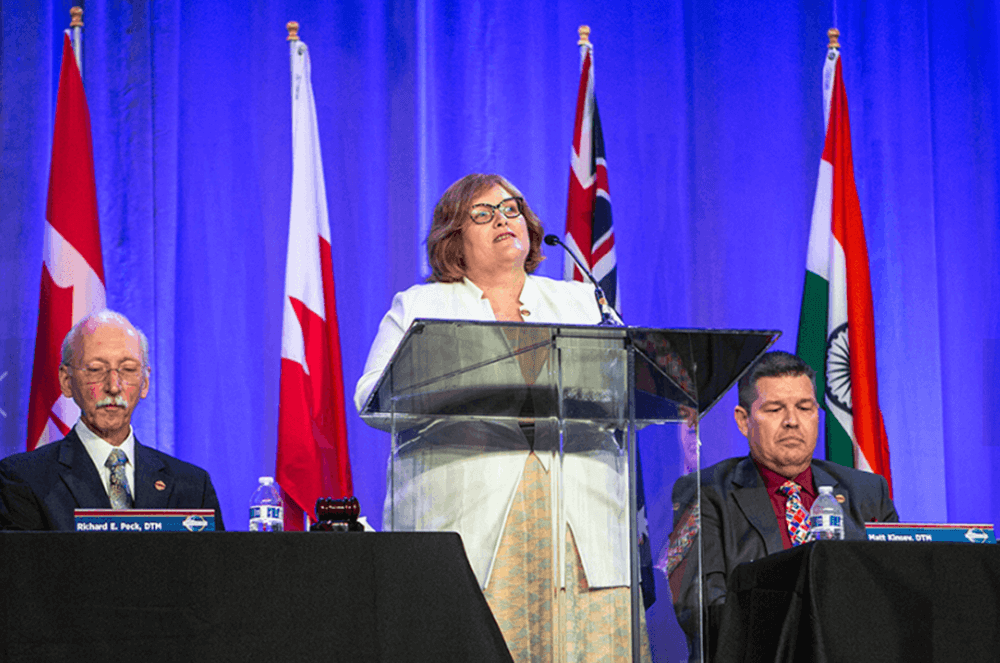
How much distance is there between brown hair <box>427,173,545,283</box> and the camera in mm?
2896

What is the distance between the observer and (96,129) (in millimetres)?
4262

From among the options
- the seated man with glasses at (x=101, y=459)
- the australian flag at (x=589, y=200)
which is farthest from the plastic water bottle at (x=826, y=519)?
the seated man with glasses at (x=101, y=459)

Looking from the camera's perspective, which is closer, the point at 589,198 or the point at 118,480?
the point at 118,480

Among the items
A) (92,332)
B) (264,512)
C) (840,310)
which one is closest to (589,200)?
(840,310)

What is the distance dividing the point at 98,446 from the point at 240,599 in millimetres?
1667

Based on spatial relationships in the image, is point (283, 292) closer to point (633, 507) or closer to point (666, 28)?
point (666, 28)

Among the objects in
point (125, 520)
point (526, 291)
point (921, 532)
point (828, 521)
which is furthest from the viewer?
point (526, 291)

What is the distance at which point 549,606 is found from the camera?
1.78 metres

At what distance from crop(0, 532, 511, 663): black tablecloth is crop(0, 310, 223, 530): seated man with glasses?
1413 mm

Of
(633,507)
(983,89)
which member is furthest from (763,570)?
(983,89)

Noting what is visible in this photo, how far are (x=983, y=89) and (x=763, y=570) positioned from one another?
11.8 ft

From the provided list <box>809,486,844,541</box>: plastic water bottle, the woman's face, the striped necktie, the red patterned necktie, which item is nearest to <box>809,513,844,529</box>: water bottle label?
<box>809,486,844,541</box>: plastic water bottle

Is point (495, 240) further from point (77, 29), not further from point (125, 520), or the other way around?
point (77, 29)

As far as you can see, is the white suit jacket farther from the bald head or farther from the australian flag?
the australian flag
